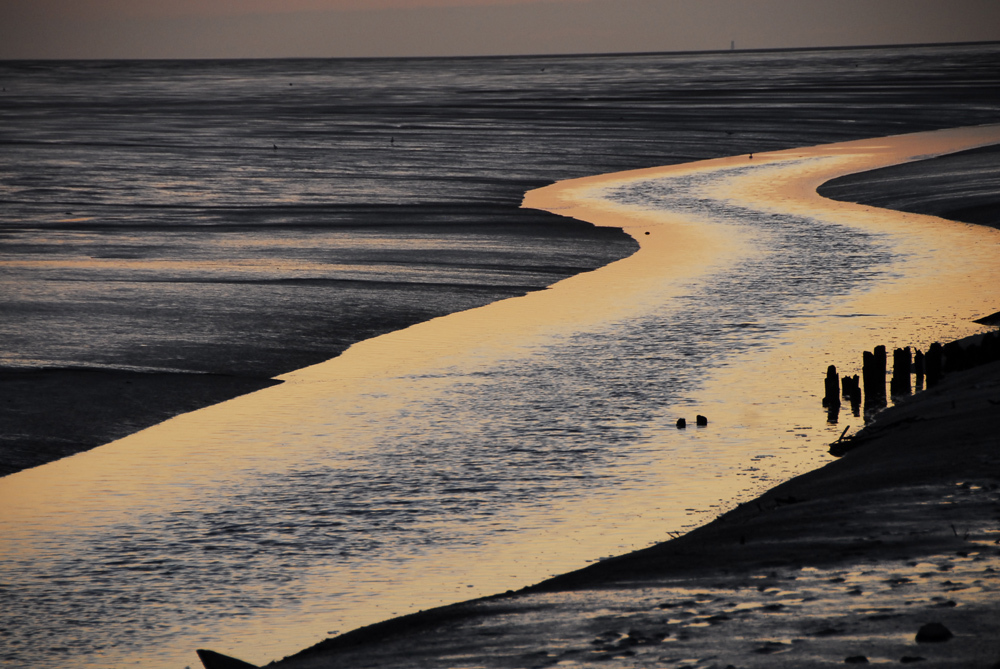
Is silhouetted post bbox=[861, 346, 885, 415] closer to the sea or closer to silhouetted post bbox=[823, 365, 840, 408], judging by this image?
silhouetted post bbox=[823, 365, 840, 408]

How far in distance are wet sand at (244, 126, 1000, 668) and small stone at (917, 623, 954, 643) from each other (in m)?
0.03

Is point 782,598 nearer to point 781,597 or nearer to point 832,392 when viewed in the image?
point 781,597

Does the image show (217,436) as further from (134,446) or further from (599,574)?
(599,574)

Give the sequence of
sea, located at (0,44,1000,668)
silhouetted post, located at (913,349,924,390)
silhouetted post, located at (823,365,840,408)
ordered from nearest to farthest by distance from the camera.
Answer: sea, located at (0,44,1000,668), silhouetted post, located at (823,365,840,408), silhouetted post, located at (913,349,924,390)

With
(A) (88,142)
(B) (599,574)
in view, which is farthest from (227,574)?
(A) (88,142)

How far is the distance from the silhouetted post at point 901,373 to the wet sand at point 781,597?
3.26m

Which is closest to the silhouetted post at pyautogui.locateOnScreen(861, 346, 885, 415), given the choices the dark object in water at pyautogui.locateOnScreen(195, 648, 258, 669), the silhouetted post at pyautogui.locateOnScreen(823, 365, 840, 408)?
the silhouetted post at pyautogui.locateOnScreen(823, 365, 840, 408)

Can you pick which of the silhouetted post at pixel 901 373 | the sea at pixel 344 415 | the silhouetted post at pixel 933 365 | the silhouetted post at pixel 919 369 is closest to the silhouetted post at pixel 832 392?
the sea at pixel 344 415

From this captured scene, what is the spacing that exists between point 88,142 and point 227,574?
40.4 m

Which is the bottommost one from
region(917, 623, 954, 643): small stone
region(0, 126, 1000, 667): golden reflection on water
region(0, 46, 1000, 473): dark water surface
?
region(917, 623, 954, 643): small stone

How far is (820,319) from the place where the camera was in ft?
50.3

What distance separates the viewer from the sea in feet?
24.6

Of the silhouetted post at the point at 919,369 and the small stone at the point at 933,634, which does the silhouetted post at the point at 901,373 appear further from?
the small stone at the point at 933,634

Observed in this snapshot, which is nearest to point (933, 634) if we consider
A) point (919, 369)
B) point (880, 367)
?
point (880, 367)
